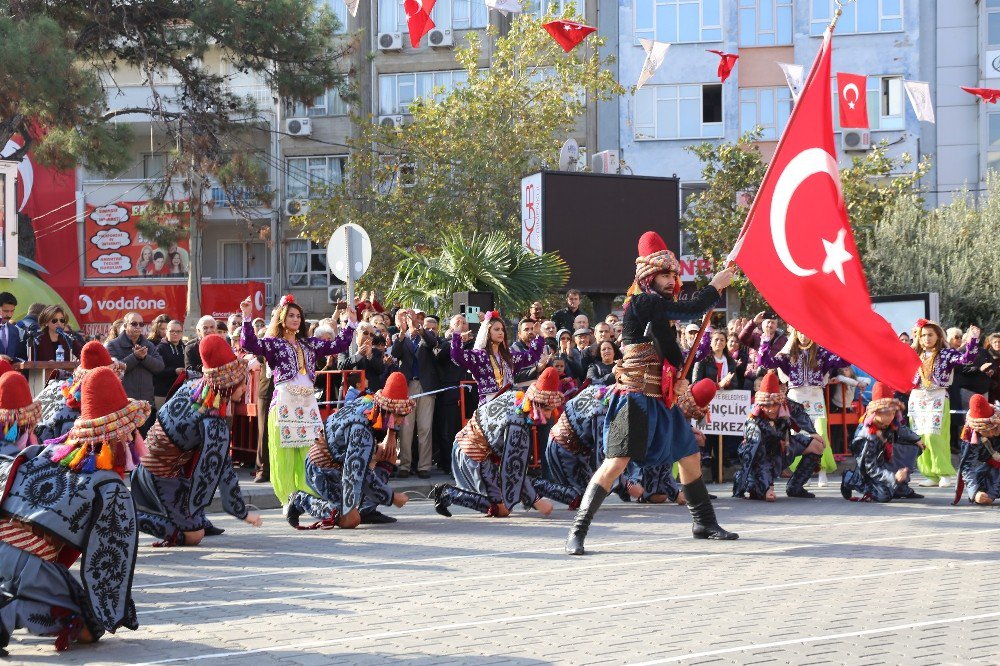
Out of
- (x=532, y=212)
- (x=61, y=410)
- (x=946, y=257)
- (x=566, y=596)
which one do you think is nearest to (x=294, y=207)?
(x=946, y=257)

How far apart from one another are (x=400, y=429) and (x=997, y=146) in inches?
1053

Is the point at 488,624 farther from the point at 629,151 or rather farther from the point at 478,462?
the point at 629,151

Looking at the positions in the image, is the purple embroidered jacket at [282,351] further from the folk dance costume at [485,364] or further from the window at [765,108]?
the window at [765,108]

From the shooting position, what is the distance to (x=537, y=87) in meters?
32.0

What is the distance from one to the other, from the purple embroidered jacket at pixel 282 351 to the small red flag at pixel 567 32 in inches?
457

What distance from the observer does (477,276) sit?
56.2ft

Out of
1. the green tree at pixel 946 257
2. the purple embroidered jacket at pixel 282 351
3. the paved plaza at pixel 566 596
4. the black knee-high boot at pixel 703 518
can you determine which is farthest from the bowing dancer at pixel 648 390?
the green tree at pixel 946 257

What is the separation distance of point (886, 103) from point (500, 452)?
94.7 feet

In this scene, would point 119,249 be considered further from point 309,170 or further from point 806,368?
point 806,368

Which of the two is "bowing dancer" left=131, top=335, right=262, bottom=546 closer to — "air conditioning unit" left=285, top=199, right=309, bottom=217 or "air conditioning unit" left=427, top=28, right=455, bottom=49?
"air conditioning unit" left=285, top=199, right=309, bottom=217

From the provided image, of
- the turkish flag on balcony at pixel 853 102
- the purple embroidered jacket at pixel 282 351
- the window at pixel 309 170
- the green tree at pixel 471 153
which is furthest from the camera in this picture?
the window at pixel 309 170

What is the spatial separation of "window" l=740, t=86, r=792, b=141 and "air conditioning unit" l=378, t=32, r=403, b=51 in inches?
410

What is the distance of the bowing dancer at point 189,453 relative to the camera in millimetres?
9922

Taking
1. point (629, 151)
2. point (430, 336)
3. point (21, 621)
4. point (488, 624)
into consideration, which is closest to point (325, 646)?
point (488, 624)
